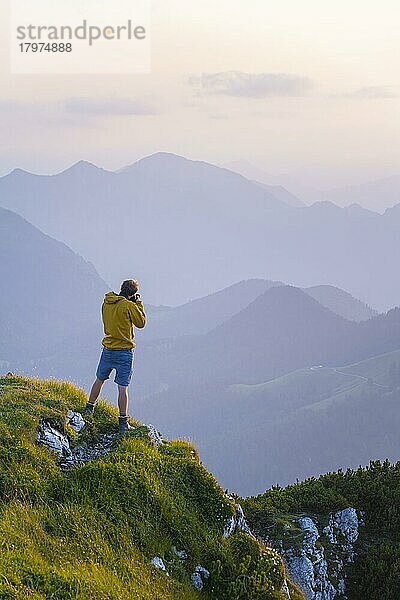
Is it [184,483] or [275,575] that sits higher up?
[184,483]

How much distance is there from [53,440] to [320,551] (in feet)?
27.3

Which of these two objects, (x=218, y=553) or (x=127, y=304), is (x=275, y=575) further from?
(x=127, y=304)

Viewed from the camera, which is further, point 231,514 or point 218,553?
point 231,514

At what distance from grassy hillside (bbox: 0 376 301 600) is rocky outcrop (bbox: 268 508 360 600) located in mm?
3199

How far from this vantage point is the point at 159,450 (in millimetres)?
14859

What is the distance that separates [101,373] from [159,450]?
251 centimetres

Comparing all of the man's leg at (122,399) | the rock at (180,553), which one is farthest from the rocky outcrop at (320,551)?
the man's leg at (122,399)

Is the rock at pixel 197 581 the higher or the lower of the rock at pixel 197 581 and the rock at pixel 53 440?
the lower

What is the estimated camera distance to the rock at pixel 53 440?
1384 centimetres

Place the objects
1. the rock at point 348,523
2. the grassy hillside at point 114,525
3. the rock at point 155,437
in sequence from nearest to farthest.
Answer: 1. the grassy hillside at point 114,525
2. the rock at point 155,437
3. the rock at point 348,523

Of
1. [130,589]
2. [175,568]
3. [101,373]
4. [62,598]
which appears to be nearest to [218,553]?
[175,568]

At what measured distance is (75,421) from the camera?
51.0 ft

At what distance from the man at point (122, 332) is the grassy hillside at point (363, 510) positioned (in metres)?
5.86

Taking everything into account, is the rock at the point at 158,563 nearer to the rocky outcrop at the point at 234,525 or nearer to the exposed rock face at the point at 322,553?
the rocky outcrop at the point at 234,525
